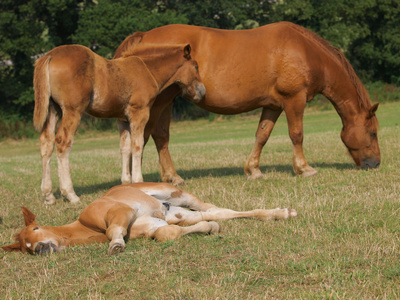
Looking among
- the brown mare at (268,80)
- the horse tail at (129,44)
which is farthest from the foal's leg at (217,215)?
the horse tail at (129,44)

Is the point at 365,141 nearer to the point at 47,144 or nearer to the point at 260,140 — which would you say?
the point at 260,140

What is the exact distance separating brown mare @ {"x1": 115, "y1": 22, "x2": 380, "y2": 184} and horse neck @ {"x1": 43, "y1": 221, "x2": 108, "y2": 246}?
353cm

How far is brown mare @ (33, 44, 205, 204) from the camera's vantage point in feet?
21.7

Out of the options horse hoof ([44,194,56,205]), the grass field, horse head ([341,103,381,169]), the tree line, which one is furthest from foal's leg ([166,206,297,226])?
the tree line

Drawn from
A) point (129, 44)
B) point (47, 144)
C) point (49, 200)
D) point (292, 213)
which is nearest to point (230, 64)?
point (129, 44)

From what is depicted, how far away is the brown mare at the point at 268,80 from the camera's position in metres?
7.86

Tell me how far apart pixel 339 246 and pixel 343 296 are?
110cm

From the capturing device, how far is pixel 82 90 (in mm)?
6621

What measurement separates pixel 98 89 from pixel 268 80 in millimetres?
2845

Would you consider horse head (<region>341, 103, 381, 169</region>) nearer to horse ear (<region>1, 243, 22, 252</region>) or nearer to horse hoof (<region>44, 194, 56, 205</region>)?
horse hoof (<region>44, 194, 56, 205</region>)

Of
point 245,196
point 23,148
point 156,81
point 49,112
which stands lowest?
point 23,148

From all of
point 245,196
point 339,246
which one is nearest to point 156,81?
→ point 245,196

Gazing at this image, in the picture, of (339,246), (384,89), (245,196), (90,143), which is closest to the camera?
(339,246)

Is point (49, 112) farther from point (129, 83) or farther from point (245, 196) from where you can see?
point (245, 196)
